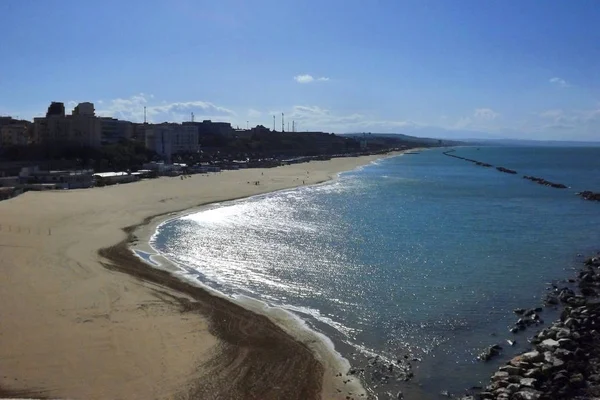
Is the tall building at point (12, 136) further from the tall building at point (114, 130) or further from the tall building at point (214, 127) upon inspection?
the tall building at point (214, 127)

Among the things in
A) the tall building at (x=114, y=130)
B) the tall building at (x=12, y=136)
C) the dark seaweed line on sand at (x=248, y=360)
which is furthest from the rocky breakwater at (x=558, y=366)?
the tall building at (x=114, y=130)

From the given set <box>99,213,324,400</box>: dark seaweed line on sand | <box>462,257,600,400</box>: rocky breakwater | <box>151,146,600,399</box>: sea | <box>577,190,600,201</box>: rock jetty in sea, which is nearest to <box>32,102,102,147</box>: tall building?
<box>151,146,600,399</box>: sea

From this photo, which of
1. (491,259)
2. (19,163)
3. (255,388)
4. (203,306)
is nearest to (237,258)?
(203,306)

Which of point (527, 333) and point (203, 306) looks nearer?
point (527, 333)

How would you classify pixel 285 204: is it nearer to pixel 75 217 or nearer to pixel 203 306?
pixel 75 217

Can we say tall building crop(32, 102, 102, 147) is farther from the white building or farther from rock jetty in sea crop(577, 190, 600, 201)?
rock jetty in sea crop(577, 190, 600, 201)
